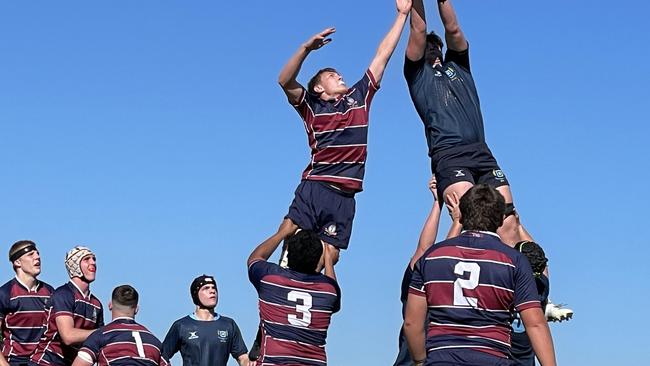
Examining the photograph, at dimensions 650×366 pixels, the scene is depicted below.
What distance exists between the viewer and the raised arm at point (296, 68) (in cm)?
1327

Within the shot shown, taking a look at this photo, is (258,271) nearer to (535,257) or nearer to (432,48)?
(535,257)

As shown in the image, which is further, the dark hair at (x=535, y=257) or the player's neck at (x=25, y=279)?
the player's neck at (x=25, y=279)

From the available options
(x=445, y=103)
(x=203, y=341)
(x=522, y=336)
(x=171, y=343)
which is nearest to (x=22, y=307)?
(x=171, y=343)

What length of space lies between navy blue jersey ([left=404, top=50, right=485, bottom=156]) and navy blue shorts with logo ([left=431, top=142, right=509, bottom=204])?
13 cm

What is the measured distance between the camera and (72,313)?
1585cm

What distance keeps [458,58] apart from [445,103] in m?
0.73

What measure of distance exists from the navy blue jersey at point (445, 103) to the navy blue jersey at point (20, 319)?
6.59 metres

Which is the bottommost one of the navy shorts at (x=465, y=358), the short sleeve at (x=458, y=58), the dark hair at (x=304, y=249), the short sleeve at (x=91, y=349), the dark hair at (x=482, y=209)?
the short sleeve at (x=91, y=349)

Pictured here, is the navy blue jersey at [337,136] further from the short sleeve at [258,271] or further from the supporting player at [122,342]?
the supporting player at [122,342]

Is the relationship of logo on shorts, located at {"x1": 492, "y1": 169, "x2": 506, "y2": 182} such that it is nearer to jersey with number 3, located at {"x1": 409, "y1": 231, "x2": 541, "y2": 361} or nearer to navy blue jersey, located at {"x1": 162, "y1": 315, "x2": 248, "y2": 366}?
jersey with number 3, located at {"x1": 409, "y1": 231, "x2": 541, "y2": 361}

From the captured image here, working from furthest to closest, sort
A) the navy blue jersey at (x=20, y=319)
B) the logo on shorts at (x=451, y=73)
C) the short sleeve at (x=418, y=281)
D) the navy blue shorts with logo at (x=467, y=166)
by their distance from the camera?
the navy blue jersey at (x=20, y=319), the logo on shorts at (x=451, y=73), the navy blue shorts with logo at (x=467, y=166), the short sleeve at (x=418, y=281)

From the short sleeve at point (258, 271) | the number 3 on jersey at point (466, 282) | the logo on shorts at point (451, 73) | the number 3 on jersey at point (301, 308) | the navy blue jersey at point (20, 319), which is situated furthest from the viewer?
the navy blue jersey at point (20, 319)

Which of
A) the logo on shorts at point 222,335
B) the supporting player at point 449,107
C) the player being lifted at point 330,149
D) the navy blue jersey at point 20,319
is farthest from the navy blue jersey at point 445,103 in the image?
the navy blue jersey at point 20,319

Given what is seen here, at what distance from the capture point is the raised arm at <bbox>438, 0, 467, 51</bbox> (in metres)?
13.7
